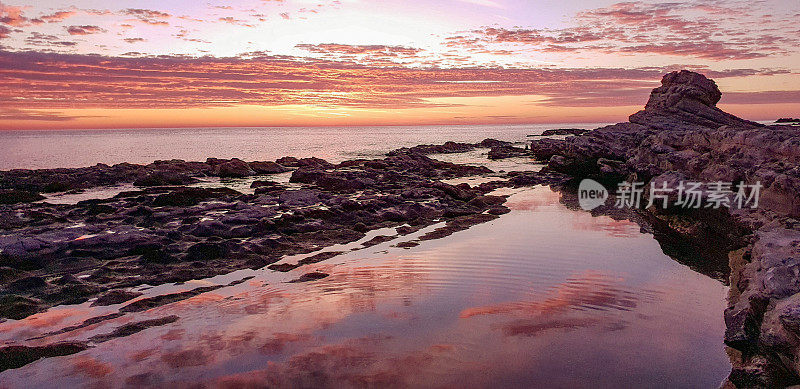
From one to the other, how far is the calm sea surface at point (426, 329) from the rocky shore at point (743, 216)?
0.71m

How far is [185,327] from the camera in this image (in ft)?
35.9

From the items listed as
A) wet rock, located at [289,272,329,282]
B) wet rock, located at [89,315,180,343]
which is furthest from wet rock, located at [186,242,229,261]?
wet rock, located at [89,315,180,343]

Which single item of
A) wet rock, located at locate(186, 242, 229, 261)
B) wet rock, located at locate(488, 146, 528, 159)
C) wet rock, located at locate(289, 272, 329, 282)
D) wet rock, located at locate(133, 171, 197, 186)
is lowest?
wet rock, located at locate(133, 171, 197, 186)

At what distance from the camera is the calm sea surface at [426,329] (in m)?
8.66

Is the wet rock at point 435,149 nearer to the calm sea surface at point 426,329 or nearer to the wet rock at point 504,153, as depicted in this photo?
the wet rock at point 504,153

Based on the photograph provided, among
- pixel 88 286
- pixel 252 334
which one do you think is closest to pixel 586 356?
pixel 252 334

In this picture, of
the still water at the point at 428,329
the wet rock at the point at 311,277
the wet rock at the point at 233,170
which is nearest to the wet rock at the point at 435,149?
the wet rock at the point at 233,170

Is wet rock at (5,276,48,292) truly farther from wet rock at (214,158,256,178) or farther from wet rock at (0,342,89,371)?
wet rock at (214,158,256,178)

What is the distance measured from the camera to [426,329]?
35.0 feet

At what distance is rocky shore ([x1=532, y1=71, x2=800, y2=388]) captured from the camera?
8.36 meters

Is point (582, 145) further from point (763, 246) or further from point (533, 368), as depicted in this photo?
point (533, 368)

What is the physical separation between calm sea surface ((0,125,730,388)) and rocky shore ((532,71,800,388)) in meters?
0.71

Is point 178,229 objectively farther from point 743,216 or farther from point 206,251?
point 743,216

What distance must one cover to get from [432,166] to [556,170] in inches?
514
